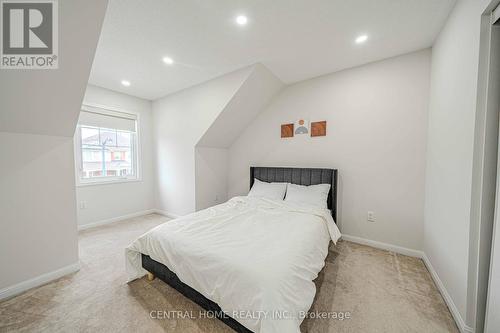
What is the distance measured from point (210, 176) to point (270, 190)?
1360 mm

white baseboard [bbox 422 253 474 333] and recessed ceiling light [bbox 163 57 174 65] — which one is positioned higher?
recessed ceiling light [bbox 163 57 174 65]

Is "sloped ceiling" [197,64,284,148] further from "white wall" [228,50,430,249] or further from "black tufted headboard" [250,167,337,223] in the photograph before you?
"black tufted headboard" [250,167,337,223]

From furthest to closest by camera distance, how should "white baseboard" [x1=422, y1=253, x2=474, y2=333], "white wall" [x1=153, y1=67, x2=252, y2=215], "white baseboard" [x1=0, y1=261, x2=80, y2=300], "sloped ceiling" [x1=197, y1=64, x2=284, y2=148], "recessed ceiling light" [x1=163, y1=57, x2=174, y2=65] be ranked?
1. "white wall" [x1=153, y1=67, x2=252, y2=215]
2. "sloped ceiling" [x1=197, y1=64, x2=284, y2=148]
3. "recessed ceiling light" [x1=163, y1=57, x2=174, y2=65]
4. "white baseboard" [x1=0, y1=261, x2=80, y2=300]
5. "white baseboard" [x1=422, y1=253, x2=474, y2=333]

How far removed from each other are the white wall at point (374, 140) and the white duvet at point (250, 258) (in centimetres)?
90

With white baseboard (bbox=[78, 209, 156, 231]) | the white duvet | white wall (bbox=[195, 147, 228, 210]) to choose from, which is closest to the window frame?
white baseboard (bbox=[78, 209, 156, 231])

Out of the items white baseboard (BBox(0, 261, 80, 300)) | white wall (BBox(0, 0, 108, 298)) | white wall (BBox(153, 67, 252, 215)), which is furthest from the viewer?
white wall (BBox(153, 67, 252, 215))

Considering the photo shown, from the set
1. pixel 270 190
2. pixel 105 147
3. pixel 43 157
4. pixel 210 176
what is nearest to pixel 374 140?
pixel 270 190

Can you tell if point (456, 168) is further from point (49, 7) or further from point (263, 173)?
point (49, 7)

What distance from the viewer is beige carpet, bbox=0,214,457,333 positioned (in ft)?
4.32

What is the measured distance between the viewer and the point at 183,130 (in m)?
3.48

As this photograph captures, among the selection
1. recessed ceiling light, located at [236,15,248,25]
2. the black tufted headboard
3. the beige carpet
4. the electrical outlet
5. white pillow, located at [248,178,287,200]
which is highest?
recessed ceiling light, located at [236,15,248,25]

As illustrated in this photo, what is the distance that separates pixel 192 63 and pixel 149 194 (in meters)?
3.03

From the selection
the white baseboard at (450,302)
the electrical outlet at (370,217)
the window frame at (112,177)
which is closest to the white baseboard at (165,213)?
the window frame at (112,177)

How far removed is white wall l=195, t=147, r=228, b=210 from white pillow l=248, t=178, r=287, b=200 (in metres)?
1.04
